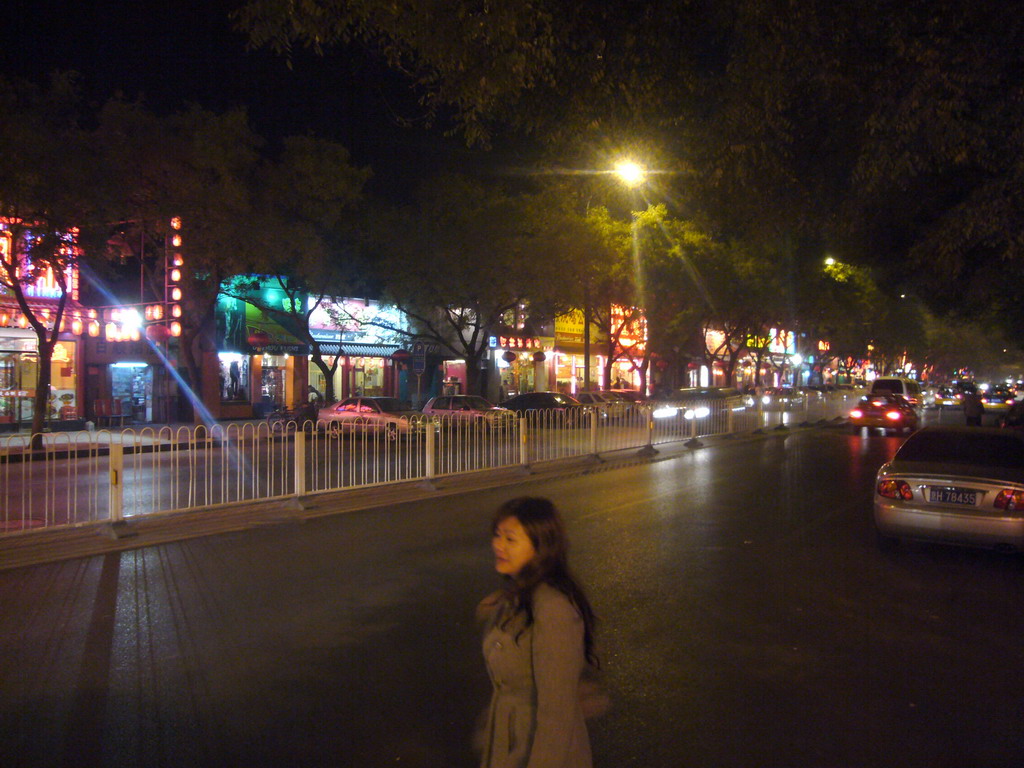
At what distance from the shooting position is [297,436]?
11273 mm

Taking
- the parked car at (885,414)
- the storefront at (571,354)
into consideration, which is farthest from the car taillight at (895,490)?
the storefront at (571,354)

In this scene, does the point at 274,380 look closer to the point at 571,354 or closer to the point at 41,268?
the point at 41,268

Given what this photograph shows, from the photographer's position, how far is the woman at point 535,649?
252 centimetres

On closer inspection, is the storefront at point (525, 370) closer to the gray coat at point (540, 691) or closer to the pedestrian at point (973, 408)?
the pedestrian at point (973, 408)

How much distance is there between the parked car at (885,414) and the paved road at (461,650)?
59.6 ft

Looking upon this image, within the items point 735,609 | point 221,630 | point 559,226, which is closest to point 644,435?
point 559,226

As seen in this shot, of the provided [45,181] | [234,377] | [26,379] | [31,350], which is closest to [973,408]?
[234,377]

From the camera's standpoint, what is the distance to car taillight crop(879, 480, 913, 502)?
28.1ft

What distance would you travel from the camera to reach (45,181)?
16875mm

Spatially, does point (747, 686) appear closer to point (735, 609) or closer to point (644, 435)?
point (735, 609)

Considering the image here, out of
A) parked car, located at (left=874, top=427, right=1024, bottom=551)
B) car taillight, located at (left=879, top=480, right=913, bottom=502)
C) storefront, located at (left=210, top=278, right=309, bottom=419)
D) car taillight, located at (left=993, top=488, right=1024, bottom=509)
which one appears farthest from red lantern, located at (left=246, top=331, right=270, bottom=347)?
car taillight, located at (left=993, top=488, right=1024, bottom=509)

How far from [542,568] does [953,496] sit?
23.5ft

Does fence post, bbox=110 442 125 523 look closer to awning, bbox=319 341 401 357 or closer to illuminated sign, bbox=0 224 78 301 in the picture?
illuminated sign, bbox=0 224 78 301

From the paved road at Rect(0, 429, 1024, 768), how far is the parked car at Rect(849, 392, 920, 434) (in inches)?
715
